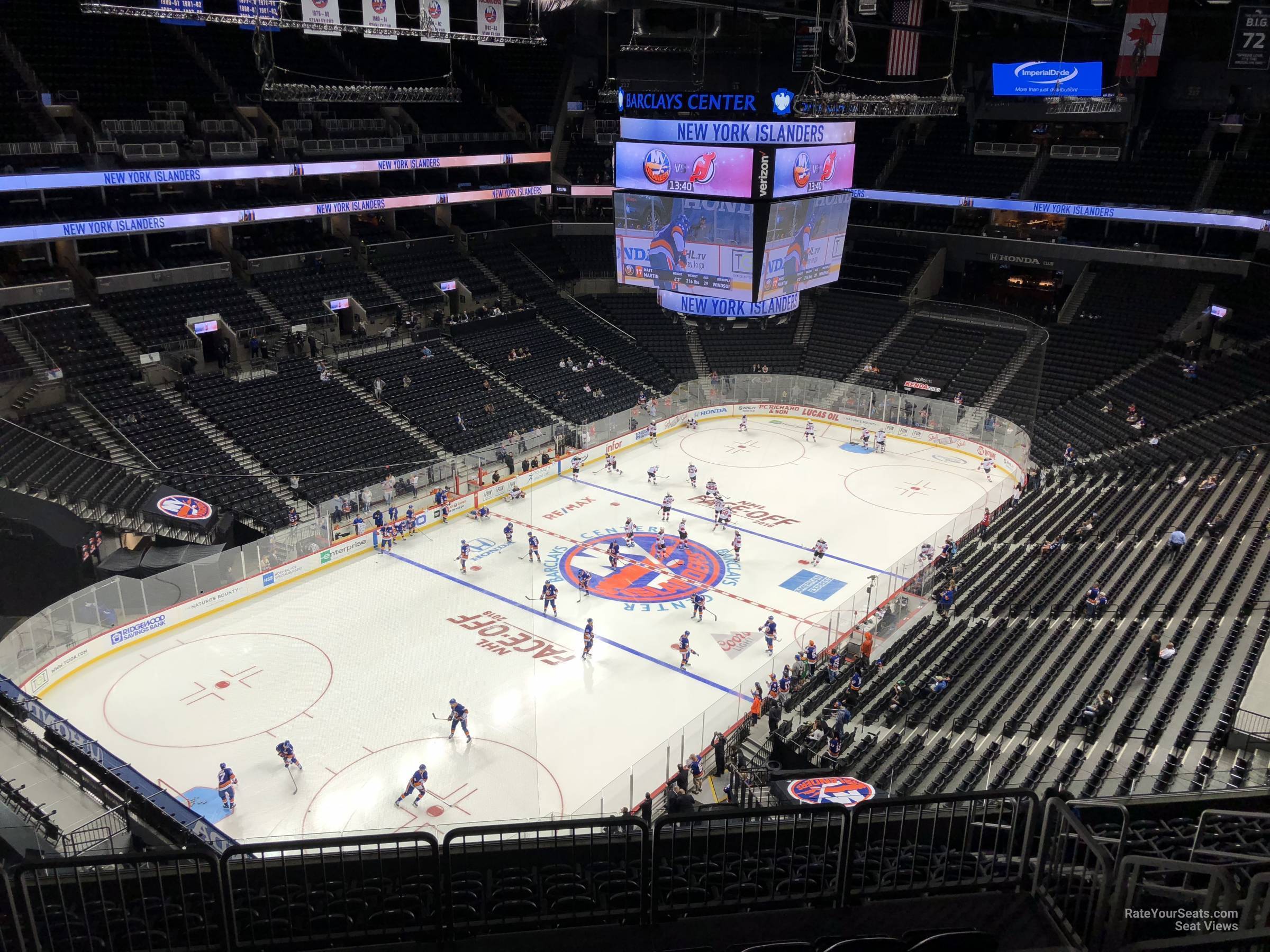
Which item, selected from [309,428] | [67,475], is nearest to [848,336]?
[309,428]

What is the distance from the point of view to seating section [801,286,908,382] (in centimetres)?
4691

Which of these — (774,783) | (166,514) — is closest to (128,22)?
(166,514)

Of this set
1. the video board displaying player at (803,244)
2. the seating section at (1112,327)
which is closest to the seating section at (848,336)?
the seating section at (1112,327)

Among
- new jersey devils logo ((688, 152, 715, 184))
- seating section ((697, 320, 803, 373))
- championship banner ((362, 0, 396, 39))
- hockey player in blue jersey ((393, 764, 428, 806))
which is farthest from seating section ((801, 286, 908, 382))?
hockey player in blue jersey ((393, 764, 428, 806))

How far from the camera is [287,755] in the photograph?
60.8 feet

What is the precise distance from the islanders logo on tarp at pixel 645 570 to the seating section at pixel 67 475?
12777mm

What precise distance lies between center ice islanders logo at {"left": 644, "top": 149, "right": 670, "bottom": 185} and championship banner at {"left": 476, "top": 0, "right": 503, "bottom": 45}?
869 centimetres

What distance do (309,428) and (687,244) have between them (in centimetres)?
1794

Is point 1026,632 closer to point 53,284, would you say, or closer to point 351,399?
point 351,399

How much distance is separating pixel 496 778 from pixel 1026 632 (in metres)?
12.7

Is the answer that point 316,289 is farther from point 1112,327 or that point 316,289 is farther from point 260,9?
point 1112,327

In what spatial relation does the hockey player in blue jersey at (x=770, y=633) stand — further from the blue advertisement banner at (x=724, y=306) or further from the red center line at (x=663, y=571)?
the blue advertisement banner at (x=724, y=306)

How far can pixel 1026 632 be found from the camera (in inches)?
874

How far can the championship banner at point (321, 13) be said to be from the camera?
2373 centimetres
